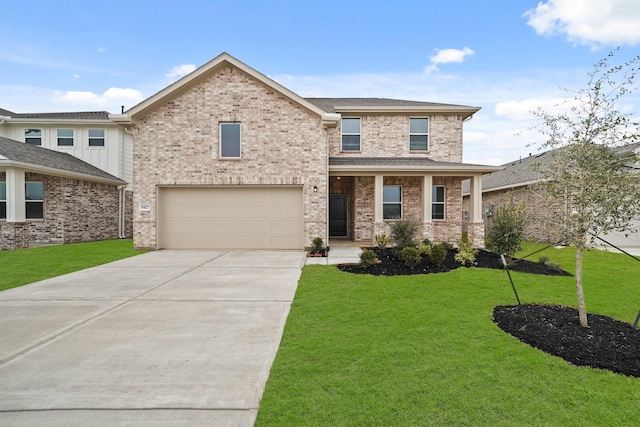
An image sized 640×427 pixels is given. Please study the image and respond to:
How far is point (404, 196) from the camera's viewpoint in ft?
46.0

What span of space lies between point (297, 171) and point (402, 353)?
29.5 feet

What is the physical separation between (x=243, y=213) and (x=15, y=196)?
9362 mm

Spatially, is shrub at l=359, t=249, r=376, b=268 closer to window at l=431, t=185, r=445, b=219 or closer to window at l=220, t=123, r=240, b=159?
window at l=220, t=123, r=240, b=159

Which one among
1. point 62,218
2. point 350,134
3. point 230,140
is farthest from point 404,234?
point 62,218

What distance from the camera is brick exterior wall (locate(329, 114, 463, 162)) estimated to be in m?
14.7

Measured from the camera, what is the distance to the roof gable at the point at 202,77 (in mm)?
11469

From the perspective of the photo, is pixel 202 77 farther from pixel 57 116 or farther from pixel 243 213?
pixel 57 116

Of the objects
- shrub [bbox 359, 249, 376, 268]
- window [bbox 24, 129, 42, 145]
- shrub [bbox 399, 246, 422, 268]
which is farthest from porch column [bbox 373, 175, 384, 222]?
window [bbox 24, 129, 42, 145]

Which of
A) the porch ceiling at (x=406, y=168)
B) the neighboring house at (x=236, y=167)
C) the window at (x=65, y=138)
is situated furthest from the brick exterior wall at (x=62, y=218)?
the porch ceiling at (x=406, y=168)

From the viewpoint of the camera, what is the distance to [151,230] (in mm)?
11969

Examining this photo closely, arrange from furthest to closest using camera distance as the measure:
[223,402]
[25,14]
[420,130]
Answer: [420,130]
[25,14]
[223,402]

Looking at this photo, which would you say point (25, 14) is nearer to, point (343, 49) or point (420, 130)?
point (343, 49)

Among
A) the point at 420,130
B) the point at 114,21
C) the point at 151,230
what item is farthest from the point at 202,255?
the point at 114,21

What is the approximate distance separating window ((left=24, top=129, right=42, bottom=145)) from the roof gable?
32.2ft
